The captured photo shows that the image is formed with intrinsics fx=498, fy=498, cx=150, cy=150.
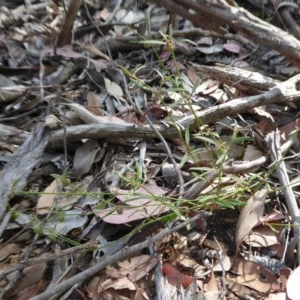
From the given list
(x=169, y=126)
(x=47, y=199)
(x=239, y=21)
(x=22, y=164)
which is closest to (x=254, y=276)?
(x=169, y=126)

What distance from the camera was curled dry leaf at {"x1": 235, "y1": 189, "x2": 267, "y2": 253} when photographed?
149 cm

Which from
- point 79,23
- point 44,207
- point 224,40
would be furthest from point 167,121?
point 79,23

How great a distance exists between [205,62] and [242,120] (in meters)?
0.54

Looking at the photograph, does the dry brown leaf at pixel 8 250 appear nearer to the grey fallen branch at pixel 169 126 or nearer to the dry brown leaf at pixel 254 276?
the grey fallen branch at pixel 169 126

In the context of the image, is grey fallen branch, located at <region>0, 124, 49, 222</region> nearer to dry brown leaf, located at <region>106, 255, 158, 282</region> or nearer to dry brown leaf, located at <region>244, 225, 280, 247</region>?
dry brown leaf, located at <region>106, 255, 158, 282</region>

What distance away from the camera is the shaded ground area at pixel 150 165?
4.57 ft

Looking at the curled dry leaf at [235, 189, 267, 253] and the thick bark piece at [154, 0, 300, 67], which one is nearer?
the curled dry leaf at [235, 189, 267, 253]

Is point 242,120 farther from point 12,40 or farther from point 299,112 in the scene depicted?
point 12,40

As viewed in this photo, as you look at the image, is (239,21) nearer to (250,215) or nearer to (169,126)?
(169,126)

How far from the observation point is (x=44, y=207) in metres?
1.56

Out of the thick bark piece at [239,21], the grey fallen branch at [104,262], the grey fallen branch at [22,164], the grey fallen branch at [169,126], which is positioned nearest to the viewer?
the grey fallen branch at [104,262]

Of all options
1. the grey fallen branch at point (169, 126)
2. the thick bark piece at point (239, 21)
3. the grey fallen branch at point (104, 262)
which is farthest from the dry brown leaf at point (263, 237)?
the thick bark piece at point (239, 21)

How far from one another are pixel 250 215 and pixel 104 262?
0.48 metres

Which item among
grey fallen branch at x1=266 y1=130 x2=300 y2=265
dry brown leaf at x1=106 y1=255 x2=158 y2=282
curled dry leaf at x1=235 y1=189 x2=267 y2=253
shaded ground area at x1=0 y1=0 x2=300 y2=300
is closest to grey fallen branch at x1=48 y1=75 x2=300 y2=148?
shaded ground area at x1=0 y1=0 x2=300 y2=300
